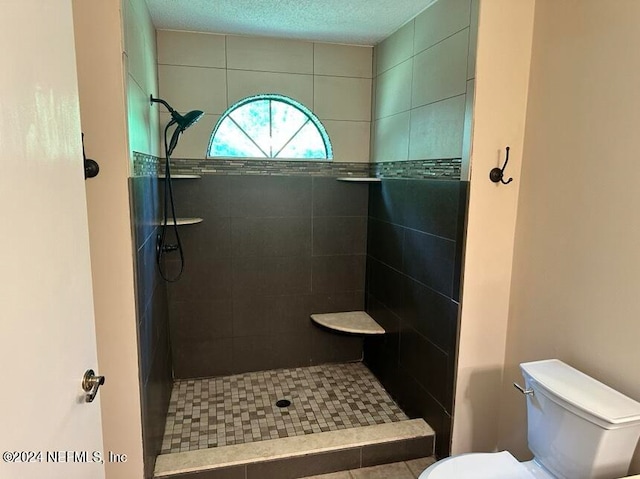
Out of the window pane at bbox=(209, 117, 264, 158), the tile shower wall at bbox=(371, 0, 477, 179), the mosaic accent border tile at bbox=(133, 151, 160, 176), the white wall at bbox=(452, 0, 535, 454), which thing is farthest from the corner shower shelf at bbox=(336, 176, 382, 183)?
the mosaic accent border tile at bbox=(133, 151, 160, 176)

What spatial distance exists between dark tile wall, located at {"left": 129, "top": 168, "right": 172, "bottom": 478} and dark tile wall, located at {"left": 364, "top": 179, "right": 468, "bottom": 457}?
1.40 m

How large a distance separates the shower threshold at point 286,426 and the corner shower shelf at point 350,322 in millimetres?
394

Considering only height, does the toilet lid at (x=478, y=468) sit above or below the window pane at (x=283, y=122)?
below

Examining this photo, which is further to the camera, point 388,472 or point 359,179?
point 359,179

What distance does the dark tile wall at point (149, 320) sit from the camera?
1813mm

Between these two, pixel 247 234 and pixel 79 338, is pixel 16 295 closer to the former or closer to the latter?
pixel 79 338

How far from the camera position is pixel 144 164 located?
2057mm

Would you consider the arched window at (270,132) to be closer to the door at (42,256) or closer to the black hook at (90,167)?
the black hook at (90,167)

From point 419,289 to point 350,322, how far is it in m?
0.81

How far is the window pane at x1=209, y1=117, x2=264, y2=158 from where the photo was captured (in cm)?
293

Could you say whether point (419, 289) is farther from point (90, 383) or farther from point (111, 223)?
point (90, 383)

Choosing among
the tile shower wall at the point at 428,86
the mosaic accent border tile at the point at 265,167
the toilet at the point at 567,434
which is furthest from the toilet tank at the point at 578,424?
the mosaic accent border tile at the point at 265,167

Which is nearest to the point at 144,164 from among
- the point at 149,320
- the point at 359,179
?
the point at 149,320

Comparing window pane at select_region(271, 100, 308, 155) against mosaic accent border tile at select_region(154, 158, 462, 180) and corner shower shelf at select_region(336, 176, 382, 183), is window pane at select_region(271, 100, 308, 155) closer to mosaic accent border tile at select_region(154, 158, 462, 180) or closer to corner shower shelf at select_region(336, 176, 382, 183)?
mosaic accent border tile at select_region(154, 158, 462, 180)
